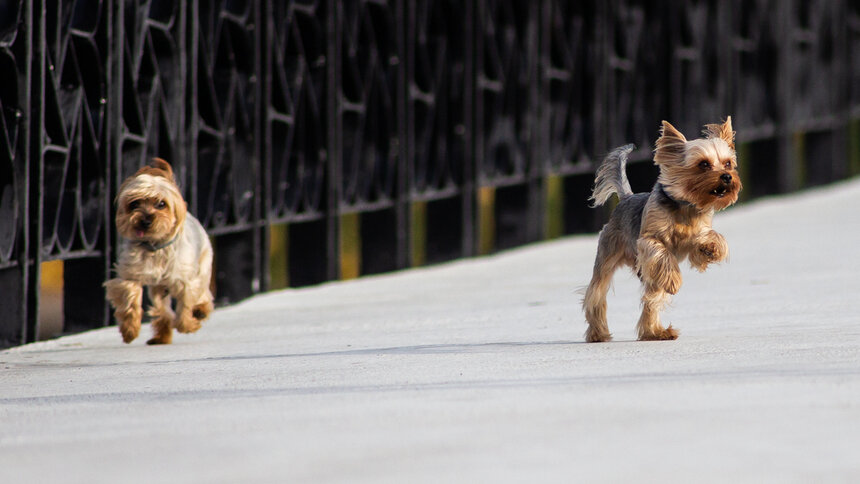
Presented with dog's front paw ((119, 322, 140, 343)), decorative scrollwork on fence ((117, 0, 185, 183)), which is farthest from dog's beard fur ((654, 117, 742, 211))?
decorative scrollwork on fence ((117, 0, 185, 183))

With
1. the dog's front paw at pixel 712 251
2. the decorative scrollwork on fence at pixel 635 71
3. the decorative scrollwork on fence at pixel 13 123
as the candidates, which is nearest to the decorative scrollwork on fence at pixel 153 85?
the decorative scrollwork on fence at pixel 13 123

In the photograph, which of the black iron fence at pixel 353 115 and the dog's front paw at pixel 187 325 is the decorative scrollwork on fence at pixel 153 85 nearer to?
the black iron fence at pixel 353 115

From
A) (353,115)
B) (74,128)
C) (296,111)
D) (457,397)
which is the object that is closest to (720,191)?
(457,397)

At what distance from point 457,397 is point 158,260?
432cm

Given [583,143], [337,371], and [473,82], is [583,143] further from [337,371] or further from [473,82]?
[337,371]

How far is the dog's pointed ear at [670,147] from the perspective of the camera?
8.84 meters

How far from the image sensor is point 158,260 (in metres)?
10.8

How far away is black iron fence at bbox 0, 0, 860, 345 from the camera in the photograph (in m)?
11.4

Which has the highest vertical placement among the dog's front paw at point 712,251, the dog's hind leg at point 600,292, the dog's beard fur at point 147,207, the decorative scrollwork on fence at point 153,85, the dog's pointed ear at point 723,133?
the decorative scrollwork on fence at point 153,85

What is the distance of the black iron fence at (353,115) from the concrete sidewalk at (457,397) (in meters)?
1.36

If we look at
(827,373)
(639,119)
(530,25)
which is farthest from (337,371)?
(639,119)

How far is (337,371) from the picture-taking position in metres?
8.38

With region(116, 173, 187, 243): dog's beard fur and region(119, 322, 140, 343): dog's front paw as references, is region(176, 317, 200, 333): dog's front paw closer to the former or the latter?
region(119, 322, 140, 343): dog's front paw

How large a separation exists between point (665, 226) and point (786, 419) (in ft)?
8.95
